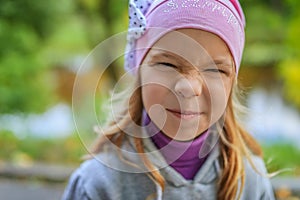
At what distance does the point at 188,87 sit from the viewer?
1.26m

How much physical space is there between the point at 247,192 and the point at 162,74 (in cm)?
41

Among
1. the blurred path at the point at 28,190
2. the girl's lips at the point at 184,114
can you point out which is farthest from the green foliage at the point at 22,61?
the girl's lips at the point at 184,114

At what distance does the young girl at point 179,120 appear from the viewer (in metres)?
1.28

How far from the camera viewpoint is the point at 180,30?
128 centimetres

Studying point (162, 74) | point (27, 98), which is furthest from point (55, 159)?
point (162, 74)

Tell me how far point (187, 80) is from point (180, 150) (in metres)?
0.21

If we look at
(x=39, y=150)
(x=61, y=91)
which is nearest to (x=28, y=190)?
(x=39, y=150)

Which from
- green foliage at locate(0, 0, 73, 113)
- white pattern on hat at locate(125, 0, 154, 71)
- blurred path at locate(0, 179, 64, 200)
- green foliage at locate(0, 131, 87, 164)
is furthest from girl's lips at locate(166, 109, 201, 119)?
green foliage at locate(0, 0, 73, 113)

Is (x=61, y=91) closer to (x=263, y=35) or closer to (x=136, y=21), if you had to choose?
(x=263, y=35)

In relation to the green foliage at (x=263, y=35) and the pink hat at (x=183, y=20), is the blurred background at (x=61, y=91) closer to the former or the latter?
the green foliage at (x=263, y=35)

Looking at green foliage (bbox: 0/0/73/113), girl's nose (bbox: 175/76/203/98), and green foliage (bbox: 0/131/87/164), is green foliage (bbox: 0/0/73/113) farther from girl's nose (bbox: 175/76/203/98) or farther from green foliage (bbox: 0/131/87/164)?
girl's nose (bbox: 175/76/203/98)

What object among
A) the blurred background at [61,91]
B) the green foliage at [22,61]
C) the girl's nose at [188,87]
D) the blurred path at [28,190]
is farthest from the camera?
the green foliage at [22,61]

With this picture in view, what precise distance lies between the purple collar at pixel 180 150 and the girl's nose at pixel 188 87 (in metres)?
0.16

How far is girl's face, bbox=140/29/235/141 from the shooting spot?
1.27 m
